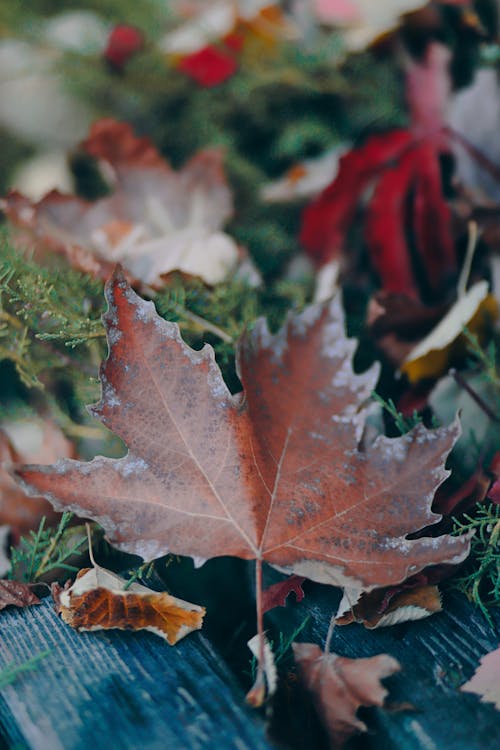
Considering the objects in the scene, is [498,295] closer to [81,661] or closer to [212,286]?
[212,286]

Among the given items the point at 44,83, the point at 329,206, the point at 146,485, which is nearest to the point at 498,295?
the point at 329,206

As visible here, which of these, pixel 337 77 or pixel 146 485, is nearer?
pixel 146 485

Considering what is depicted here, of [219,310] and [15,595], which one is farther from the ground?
[219,310]

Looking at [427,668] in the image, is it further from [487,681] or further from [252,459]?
[252,459]

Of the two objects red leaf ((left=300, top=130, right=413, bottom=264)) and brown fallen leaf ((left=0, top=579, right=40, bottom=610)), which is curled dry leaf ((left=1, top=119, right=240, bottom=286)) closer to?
red leaf ((left=300, top=130, right=413, bottom=264))

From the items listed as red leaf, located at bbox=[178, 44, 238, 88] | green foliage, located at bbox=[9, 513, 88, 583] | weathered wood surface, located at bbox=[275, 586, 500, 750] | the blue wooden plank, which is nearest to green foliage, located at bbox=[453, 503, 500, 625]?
weathered wood surface, located at bbox=[275, 586, 500, 750]

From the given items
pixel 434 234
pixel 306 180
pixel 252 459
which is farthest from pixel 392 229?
pixel 252 459

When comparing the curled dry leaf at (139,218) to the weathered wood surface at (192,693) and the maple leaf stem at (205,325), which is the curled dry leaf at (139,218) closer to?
the maple leaf stem at (205,325)
